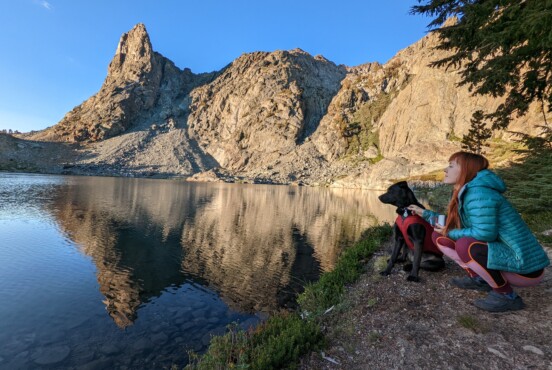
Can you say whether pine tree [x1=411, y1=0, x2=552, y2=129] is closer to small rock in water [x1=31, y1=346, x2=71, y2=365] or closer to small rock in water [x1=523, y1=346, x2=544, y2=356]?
small rock in water [x1=523, y1=346, x2=544, y2=356]

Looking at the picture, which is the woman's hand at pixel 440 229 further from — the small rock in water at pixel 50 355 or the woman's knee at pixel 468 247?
the small rock in water at pixel 50 355

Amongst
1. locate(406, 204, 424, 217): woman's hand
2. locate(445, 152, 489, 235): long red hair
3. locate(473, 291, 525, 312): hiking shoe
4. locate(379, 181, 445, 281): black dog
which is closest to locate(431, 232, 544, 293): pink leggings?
locate(473, 291, 525, 312): hiking shoe

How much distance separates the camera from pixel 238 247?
21438mm

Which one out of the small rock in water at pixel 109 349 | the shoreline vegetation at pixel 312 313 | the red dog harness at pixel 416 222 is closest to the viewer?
the shoreline vegetation at pixel 312 313

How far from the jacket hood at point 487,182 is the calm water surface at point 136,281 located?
8656 mm

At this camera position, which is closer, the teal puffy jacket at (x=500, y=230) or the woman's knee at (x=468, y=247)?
the teal puffy jacket at (x=500, y=230)

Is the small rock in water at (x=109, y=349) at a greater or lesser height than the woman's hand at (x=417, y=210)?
lesser

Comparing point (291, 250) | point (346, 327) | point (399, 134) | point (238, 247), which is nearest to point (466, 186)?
point (346, 327)

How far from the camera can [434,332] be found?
Result: 5.61m

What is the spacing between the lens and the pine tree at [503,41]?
7.94m

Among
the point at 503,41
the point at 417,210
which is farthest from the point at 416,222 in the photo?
the point at 503,41

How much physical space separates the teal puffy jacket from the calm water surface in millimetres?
8247

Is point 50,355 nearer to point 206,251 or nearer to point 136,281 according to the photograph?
point 136,281

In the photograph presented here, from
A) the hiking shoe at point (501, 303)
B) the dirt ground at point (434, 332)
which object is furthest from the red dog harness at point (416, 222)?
the hiking shoe at point (501, 303)
